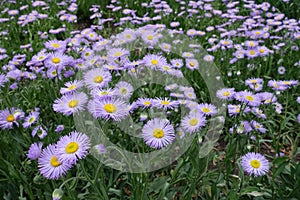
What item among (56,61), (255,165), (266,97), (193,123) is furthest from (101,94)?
(266,97)

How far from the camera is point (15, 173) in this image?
156 cm

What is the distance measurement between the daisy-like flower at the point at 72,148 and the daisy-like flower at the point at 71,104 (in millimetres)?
136

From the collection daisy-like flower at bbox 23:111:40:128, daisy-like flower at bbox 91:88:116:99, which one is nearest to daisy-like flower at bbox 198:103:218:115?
daisy-like flower at bbox 91:88:116:99

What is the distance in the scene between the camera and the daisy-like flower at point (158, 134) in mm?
1321

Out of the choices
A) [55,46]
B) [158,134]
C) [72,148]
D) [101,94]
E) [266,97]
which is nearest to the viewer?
[72,148]

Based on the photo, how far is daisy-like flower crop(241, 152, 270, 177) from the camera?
1538 millimetres

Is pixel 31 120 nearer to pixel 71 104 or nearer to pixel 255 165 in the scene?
pixel 71 104

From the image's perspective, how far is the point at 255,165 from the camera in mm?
1574

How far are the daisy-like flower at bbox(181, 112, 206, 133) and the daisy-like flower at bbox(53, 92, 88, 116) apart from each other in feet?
1.52

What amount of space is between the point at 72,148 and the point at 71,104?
249 millimetres

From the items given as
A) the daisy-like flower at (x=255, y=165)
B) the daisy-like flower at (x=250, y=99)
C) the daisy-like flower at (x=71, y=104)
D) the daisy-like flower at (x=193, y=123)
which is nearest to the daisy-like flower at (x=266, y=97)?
the daisy-like flower at (x=250, y=99)

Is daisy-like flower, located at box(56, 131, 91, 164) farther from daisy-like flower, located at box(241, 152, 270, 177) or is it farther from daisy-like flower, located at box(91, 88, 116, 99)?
daisy-like flower, located at box(241, 152, 270, 177)

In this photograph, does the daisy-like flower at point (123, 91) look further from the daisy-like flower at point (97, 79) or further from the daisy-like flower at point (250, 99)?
the daisy-like flower at point (250, 99)

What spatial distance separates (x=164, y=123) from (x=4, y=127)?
2.74 feet
